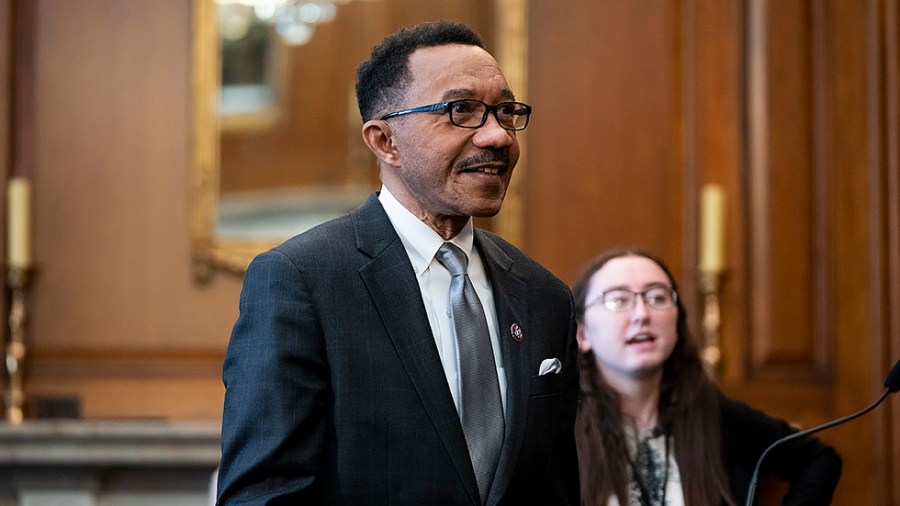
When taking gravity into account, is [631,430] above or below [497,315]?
below

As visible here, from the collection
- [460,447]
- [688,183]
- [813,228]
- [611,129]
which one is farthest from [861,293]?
[460,447]

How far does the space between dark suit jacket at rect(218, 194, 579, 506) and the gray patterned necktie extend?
22mm

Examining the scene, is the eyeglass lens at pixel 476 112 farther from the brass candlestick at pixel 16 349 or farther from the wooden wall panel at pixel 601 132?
the brass candlestick at pixel 16 349

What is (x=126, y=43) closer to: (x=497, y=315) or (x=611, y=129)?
(x=611, y=129)

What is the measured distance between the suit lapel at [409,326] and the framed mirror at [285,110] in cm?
254

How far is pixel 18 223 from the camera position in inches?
163

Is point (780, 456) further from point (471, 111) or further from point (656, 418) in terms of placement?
point (471, 111)

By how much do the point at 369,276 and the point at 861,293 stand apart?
319cm

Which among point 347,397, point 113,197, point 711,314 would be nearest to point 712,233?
point 711,314

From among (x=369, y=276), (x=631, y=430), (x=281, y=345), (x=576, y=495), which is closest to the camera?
(x=281, y=345)

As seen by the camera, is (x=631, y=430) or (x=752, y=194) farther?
(x=752, y=194)

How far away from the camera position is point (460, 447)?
66.9 inches

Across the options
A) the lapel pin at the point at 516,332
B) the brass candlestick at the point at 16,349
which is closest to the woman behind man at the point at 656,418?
the lapel pin at the point at 516,332

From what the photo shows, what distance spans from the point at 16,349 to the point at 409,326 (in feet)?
9.21
